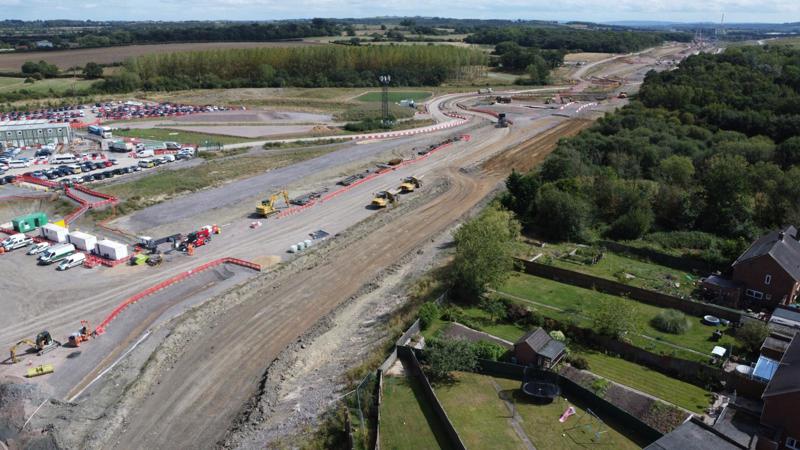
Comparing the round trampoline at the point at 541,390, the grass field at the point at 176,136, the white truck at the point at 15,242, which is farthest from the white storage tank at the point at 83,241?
the grass field at the point at 176,136

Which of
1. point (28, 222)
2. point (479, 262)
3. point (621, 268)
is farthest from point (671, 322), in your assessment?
point (28, 222)

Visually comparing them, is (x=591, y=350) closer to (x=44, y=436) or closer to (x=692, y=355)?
(x=692, y=355)

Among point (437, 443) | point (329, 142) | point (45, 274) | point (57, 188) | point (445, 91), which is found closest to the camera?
point (437, 443)

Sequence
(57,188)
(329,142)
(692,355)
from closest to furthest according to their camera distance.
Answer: (692,355), (57,188), (329,142)

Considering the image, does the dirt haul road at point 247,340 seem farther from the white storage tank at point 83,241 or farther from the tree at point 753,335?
the tree at point 753,335

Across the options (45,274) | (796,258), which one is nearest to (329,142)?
(45,274)
